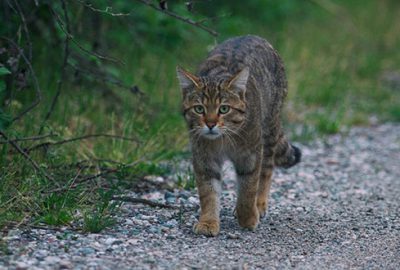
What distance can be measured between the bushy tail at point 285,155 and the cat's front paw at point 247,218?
867 millimetres

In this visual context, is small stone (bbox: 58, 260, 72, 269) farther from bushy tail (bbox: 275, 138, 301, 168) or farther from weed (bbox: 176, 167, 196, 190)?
bushy tail (bbox: 275, 138, 301, 168)

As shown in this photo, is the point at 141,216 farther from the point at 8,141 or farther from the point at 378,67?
the point at 378,67

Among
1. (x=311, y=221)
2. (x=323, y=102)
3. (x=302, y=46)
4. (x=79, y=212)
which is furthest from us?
(x=302, y=46)

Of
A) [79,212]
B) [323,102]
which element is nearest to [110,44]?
[323,102]

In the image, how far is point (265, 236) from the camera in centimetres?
545

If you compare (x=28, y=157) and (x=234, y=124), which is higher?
(x=234, y=124)

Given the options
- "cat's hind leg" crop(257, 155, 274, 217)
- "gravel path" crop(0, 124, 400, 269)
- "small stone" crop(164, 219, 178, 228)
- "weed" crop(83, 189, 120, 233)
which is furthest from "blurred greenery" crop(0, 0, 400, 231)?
"cat's hind leg" crop(257, 155, 274, 217)

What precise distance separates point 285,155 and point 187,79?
129cm

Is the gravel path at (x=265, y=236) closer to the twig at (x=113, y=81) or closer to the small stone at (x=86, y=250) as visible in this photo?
the small stone at (x=86, y=250)

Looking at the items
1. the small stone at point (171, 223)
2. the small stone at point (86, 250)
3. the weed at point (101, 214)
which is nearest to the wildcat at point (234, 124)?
the small stone at point (171, 223)

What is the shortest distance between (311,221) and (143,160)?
158 centimetres

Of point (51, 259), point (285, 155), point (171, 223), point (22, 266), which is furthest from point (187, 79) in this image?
point (22, 266)

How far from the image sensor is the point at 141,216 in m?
5.61

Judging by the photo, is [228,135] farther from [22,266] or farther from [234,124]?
[22,266]
